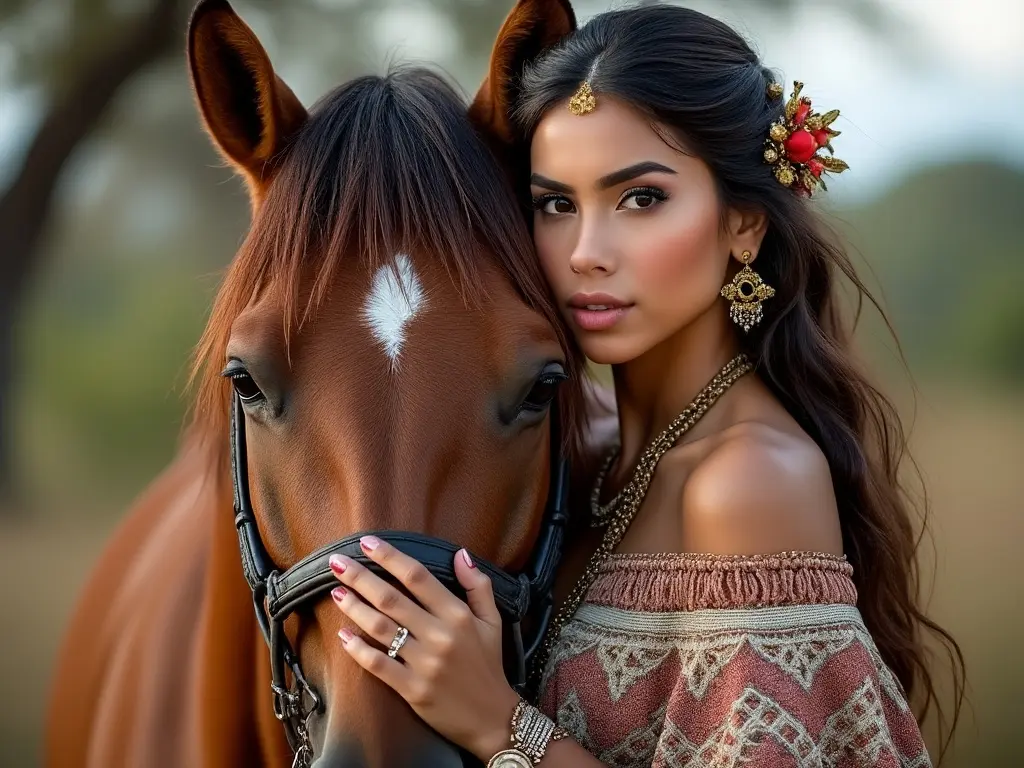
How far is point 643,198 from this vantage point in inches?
61.7

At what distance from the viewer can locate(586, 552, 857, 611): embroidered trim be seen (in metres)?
1.38

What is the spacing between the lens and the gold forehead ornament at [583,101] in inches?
61.6

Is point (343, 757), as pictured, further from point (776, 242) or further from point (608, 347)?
point (776, 242)

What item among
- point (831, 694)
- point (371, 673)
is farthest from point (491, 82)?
point (831, 694)

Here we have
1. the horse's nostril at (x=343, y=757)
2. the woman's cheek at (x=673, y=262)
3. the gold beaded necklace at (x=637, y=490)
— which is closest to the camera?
the horse's nostril at (x=343, y=757)

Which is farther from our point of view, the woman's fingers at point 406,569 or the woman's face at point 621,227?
the woman's face at point 621,227

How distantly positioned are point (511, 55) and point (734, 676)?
1120 millimetres

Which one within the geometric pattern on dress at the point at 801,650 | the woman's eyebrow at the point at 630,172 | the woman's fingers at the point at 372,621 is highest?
the woman's eyebrow at the point at 630,172

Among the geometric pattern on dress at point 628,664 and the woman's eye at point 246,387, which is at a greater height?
the woman's eye at point 246,387

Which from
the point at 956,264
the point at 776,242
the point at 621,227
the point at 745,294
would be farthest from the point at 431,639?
the point at 956,264

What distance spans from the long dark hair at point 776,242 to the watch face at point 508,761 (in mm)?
794

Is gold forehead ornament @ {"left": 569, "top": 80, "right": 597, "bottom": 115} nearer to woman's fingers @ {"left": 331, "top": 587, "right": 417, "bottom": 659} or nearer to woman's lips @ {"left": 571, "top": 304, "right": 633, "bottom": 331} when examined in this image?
woman's lips @ {"left": 571, "top": 304, "right": 633, "bottom": 331}

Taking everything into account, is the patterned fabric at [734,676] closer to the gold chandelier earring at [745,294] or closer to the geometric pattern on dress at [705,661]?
the geometric pattern on dress at [705,661]

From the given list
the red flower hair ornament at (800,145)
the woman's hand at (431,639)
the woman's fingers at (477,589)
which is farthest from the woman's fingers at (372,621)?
the red flower hair ornament at (800,145)
